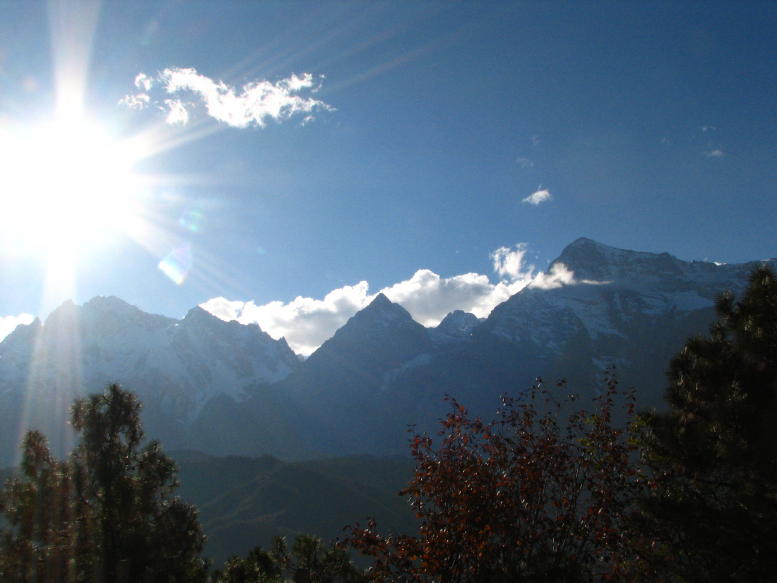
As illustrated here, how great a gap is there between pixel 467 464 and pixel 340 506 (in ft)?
664

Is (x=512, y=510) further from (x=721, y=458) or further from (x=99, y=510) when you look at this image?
(x=99, y=510)

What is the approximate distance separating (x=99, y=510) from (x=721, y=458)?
57.0ft

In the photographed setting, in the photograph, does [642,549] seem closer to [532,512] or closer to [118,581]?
[532,512]

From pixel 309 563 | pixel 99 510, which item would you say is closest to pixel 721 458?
pixel 99 510

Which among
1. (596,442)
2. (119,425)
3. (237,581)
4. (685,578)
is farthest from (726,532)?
(237,581)

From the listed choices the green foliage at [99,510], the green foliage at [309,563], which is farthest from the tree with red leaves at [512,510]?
the green foliage at [309,563]

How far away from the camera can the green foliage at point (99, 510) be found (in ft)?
53.6

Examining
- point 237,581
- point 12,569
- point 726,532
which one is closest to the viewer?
Answer: point 726,532

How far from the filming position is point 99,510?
1727 centimetres

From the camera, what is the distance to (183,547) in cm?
1906

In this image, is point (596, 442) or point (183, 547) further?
point (183, 547)

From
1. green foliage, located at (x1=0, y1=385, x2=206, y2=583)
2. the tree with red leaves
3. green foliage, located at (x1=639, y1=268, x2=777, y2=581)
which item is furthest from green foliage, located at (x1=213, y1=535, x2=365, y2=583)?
green foliage, located at (x1=639, y1=268, x2=777, y2=581)

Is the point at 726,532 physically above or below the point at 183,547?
above

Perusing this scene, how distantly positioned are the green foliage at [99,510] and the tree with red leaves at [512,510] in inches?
360
